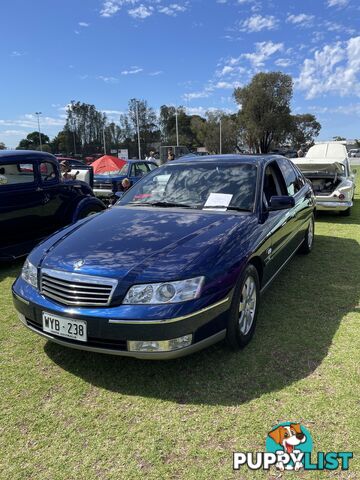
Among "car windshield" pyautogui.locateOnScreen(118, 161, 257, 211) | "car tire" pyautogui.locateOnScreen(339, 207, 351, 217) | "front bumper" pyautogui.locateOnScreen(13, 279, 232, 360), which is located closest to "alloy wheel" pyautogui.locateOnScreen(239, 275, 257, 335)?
"front bumper" pyautogui.locateOnScreen(13, 279, 232, 360)

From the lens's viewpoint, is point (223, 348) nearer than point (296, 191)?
Yes

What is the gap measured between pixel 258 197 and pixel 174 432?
2.36 metres

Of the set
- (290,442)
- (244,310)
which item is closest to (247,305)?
(244,310)

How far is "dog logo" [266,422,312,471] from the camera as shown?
7.39 ft

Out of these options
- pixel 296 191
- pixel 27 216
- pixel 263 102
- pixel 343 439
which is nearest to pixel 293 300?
pixel 296 191

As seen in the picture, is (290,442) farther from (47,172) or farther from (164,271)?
(47,172)

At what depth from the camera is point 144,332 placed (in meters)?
2.70

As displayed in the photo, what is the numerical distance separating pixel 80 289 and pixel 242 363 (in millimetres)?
1399

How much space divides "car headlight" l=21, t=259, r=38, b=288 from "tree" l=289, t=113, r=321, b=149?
6588cm

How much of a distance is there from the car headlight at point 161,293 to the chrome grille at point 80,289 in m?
0.15

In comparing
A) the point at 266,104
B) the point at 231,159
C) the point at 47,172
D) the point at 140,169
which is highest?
the point at 266,104

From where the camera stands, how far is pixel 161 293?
2756mm

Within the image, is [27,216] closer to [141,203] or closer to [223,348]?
[141,203]

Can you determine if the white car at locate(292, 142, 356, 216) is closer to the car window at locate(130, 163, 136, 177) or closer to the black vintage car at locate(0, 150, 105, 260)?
the black vintage car at locate(0, 150, 105, 260)
